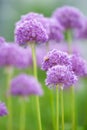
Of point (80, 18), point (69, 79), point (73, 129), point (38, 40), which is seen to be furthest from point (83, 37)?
point (69, 79)

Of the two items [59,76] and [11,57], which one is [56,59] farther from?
[11,57]

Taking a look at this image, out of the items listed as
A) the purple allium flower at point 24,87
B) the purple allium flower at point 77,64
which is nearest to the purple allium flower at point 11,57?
the purple allium flower at point 24,87

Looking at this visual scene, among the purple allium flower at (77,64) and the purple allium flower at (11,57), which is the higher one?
the purple allium flower at (11,57)

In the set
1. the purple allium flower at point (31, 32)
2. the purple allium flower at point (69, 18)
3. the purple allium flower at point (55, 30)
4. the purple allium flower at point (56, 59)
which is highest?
the purple allium flower at point (69, 18)

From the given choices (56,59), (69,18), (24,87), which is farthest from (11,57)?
(56,59)

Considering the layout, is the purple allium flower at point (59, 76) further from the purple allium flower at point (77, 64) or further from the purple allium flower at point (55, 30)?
the purple allium flower at point (55, 30)

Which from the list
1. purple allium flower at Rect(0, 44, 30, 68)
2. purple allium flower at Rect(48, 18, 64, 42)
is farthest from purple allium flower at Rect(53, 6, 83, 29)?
purple allium flower at Rect(0, 44, 30, 68)
